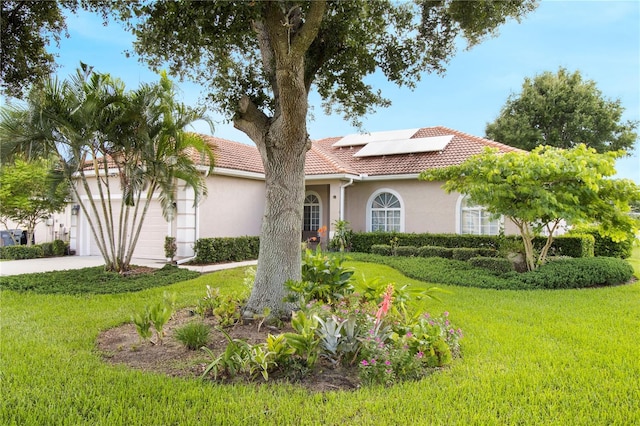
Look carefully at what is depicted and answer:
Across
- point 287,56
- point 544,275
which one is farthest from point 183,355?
point 544,275

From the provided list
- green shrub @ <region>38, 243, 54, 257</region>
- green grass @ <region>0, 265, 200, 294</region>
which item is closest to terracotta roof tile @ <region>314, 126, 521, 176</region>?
green grass @ <region>0, 265, 200, 294</region>

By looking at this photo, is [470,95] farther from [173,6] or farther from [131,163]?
[131,163]

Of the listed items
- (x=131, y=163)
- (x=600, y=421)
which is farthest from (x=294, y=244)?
(x=131, y=163)

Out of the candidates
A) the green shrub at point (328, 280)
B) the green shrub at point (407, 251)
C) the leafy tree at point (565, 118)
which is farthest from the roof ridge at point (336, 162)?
the leafy tree at point (565, 118)

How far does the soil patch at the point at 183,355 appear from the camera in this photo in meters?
4.14

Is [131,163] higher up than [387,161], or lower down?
lower down

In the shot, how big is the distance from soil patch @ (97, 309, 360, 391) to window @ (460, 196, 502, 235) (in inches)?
480

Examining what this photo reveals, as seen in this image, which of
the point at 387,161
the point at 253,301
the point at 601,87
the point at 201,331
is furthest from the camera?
the point at 601,87

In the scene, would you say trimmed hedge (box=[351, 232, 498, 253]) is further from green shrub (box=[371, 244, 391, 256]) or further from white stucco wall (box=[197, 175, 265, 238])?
white stucco wall (box=[197, 175, 265, 238])

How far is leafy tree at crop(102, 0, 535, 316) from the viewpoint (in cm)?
546

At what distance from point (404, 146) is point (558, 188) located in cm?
907

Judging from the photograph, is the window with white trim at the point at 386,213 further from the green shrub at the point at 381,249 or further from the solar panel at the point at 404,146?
the solar panel at the point at 404,146

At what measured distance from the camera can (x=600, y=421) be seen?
10.9 feet

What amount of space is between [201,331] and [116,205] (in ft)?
44.9
